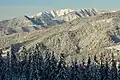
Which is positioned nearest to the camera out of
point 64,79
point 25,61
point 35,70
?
point 64,79

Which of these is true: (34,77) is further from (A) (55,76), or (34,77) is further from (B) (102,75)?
(B) (102,75)

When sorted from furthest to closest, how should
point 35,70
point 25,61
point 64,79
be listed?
point 25,61 → point 35,70 → point 64,79

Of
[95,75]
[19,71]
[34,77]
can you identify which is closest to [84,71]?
[95,75]

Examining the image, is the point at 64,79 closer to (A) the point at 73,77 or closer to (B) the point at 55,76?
(B) the point at 55,76

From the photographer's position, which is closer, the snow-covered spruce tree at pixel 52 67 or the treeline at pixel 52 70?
the snow-covered spruce tree at pixel 52 67

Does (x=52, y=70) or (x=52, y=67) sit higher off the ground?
(x=52, y=67)

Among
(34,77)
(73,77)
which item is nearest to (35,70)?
(34,77)

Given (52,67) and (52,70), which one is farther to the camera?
(52,70)

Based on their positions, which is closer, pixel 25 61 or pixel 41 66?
pixel 41 66

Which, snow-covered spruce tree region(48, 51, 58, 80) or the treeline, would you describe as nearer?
snow-covered spruce tree region(48, 51, 58, 80)
